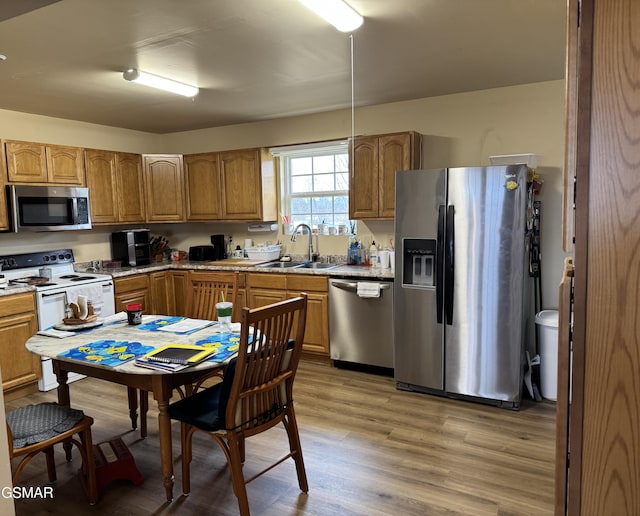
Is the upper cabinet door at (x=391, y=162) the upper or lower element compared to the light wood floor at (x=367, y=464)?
upper

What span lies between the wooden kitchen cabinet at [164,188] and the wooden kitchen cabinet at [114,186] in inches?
3.8

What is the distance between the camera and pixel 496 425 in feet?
9.89

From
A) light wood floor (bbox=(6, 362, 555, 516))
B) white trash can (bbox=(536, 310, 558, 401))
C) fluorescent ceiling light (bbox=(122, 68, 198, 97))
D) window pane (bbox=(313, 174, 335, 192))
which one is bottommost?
light wood floor (bbox=(6, 362, 555, 516))

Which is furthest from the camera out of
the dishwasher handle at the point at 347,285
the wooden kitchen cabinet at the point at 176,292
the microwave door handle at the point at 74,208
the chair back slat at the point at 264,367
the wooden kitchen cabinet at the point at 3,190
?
the wooden kitchen cabinet at the point at 176,292

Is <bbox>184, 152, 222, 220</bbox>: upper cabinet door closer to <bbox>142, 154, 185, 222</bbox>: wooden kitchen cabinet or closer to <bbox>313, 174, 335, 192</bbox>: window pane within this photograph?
<bbox>142, 154, 185, 222</bbox>: wooden kitchen cabinet

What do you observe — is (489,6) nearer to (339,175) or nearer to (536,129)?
(536,129)

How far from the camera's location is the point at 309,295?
4223 mm

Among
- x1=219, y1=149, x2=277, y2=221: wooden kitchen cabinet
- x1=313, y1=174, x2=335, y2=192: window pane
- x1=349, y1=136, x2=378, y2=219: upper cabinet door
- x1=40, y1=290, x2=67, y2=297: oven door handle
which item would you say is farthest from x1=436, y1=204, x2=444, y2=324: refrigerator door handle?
x1=40, y1=290, x2=67, y2=297: oven door handle

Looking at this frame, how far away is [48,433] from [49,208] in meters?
2.73

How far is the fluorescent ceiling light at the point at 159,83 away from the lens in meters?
3.14

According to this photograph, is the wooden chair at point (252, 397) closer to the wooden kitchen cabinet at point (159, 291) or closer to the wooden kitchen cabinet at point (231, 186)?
the wooden kitchen cabinet at point (159, 291)

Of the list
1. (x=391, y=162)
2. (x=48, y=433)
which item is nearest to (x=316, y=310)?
(x=391, y=162)

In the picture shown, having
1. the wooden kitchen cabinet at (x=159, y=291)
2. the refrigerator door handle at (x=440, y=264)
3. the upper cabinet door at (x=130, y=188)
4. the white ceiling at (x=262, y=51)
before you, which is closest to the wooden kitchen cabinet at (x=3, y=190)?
the white ceiling at (x=262, y=51)

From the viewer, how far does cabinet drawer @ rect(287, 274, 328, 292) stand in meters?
4.14
